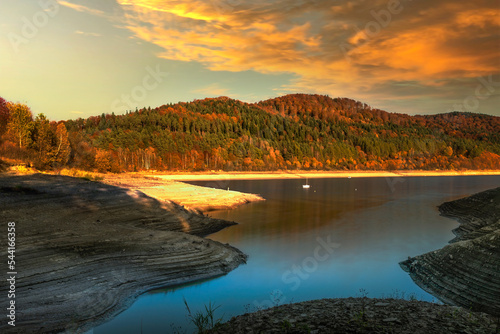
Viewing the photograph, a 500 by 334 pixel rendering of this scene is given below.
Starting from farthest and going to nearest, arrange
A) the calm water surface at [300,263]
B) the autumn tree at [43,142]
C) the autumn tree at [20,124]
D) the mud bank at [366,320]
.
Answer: the autumn tree at [43,142] → the autumn tree at [20,124] → the calm water surface at [300,263] → the mud bank at [366,320]

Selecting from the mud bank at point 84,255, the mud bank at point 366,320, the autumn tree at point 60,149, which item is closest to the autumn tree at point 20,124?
the autumn tree at point 60,149

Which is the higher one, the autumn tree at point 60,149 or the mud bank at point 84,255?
the autumn tree at point 60,149

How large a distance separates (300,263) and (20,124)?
54118mm

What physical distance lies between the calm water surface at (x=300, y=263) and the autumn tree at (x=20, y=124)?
3582 cm

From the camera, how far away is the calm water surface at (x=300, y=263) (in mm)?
18500

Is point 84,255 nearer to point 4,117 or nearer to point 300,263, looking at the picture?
point 300,263

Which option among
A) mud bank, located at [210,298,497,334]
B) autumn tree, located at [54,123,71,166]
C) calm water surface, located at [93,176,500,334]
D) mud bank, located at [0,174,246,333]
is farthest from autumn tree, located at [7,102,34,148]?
mud bank, located at [210,298,497,334]

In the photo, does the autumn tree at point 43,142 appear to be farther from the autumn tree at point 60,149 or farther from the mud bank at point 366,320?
the mud bank at point 366,320

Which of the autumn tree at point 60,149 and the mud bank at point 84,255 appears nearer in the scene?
the mud bank at point 84,255

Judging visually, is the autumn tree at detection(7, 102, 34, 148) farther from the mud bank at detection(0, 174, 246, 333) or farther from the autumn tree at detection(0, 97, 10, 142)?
the mud bank at detection(0, 174, 246, 333)

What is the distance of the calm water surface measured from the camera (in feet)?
60.7

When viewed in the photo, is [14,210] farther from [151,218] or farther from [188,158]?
[188,158]

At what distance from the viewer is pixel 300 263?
2805cm

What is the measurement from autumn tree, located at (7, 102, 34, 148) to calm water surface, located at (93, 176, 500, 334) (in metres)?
35.8
